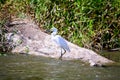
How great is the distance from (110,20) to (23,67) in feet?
12.1

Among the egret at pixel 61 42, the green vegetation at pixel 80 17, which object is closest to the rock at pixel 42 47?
the egret at pixel 61 42

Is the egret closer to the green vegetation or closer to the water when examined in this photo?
the water

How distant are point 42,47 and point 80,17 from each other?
1.88m

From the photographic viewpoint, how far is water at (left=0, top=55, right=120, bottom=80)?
285 inches

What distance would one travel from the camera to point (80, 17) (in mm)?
10867

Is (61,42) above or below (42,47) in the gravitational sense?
above

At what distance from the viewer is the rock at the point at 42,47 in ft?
28.2

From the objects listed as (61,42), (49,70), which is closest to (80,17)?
(61,42)

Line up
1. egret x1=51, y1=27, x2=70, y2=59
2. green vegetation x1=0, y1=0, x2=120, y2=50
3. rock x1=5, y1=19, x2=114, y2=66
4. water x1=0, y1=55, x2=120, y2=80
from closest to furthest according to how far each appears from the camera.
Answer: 1. water x1=0, y1=55, x2=120, y2=80
2. rock x1=5, y1=19, x2=114, y2=66
3. egret x1=51, y1=27, x2=70, y2=59
4. green vegetation x1=0, y1=0, x2=120, y2=50

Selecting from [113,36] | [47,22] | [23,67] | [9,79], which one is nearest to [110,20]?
[113,36]

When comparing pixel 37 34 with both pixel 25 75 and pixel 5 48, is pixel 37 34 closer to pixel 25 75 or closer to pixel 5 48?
pixel 5 48

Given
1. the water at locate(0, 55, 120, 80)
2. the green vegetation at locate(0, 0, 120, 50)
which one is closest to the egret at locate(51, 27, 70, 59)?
the water at locate(0, 55, 120, 80)

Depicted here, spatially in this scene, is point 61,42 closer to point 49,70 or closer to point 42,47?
point 42,47

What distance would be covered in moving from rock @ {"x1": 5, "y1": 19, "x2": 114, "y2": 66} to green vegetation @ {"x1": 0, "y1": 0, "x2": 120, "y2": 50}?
0.68 metres
